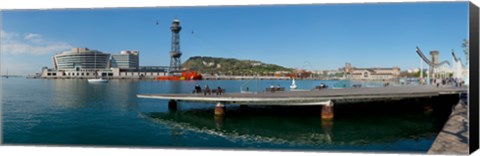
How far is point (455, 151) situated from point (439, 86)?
20402 millimetres

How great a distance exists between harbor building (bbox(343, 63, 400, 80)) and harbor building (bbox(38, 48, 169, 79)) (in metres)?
17.3

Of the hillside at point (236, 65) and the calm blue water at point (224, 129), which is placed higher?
the hillside at point (236, 65)

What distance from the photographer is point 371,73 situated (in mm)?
37531

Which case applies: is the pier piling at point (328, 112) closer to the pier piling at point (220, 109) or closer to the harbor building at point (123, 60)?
the pier piling at point (220, 109)

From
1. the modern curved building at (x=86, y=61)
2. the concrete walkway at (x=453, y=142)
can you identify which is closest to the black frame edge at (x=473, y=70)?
the concrete walkway at (x=453, y=142)

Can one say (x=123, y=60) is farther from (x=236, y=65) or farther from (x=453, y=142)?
(x=453, y=142)

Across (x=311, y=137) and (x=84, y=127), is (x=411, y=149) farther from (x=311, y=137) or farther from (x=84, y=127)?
(x=84, y=127)

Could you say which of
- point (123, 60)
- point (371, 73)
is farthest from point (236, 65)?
point (371, 73)

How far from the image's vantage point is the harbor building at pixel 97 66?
38.5 metres

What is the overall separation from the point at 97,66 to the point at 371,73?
2804 cm

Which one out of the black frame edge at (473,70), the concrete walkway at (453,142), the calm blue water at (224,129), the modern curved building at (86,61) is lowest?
the calm blue water at (224,129)

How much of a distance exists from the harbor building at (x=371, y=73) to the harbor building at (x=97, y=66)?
17310 mm

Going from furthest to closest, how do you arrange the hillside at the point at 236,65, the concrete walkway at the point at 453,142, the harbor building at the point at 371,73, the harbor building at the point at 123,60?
the hillside at the point at 236,65 → the harbor building at the point at 123,60 → the harbor building at the point at 371,73 → the concrete walkway at the point at 453,142

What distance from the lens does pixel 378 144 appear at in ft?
46.2
